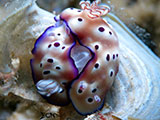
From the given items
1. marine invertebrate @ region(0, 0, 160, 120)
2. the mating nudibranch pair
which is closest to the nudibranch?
the mating nudibranch pair

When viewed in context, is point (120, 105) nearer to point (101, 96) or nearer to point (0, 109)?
point (101, 96)

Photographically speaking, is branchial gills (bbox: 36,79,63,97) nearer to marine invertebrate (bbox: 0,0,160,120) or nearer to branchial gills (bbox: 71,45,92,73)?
marine invertebrate (bbox: 0,0,160,120)

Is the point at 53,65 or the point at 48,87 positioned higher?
the point at 53,65

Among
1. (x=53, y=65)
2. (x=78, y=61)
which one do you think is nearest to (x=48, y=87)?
(x=53, y=65)

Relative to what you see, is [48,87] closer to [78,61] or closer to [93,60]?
[78,61]

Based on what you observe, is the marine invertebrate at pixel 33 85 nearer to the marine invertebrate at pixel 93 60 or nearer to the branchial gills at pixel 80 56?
the marine invertebrate at pixel 93 60

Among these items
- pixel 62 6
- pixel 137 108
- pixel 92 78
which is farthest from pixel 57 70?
pixel 62 6

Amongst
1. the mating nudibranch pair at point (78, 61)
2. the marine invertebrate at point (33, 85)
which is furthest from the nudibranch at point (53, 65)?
the marine invertebrate at point (33, 85)

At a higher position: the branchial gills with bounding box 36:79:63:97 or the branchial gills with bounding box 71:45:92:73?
the branchial gills with bounding box 71:45:92:73
